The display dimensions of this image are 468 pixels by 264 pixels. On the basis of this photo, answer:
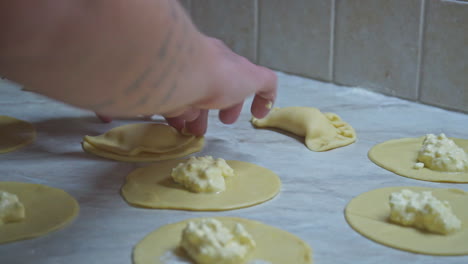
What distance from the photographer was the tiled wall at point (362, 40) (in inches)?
62.4

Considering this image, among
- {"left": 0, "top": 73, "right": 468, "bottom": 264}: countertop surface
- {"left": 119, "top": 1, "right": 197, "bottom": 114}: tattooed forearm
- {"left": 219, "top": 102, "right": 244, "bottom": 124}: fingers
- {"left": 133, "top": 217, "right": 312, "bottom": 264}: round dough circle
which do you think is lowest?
{"left": 0, "top": 73, "right": 468, "bottom": 264}: countertop surface

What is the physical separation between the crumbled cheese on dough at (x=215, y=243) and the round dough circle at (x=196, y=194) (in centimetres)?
Result: 16

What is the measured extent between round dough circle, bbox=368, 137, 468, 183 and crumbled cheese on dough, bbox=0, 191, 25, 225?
706 millimetres

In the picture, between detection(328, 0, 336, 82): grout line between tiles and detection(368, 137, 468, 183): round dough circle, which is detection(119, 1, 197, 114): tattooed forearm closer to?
detection(368, 137, 468, 183): round dough circle

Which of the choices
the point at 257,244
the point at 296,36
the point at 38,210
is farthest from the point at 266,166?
the point at 296,36

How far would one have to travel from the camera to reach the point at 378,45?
171 cm

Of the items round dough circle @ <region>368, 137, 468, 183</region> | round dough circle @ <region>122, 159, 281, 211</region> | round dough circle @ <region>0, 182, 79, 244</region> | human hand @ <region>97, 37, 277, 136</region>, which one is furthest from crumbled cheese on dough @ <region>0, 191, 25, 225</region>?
round dough circle @ <region>368, 137, 468, 183</region>

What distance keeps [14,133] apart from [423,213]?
95 centimetres

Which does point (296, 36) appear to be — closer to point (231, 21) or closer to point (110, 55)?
point (231, 21)

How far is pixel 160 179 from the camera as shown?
3.94ft

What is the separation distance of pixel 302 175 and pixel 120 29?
609 millimetres

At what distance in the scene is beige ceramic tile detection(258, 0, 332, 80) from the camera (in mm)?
1839

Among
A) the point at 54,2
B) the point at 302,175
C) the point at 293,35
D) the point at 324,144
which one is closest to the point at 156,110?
the point at 54,2

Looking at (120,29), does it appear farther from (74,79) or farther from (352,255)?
(352,255)
